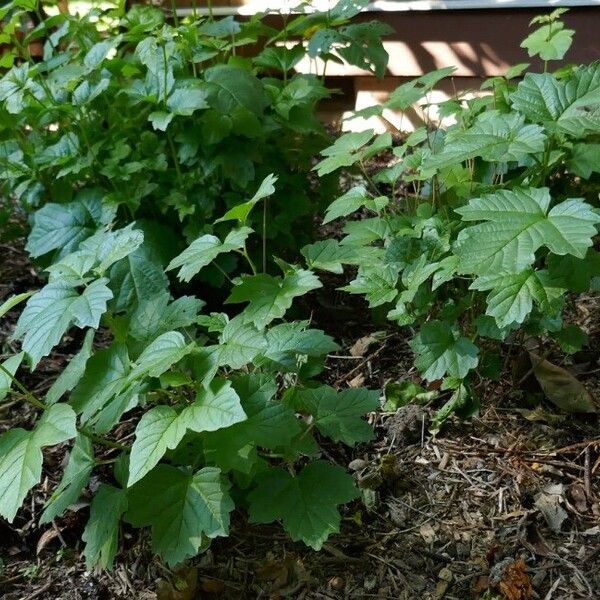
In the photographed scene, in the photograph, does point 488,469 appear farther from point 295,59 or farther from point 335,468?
point 295,59

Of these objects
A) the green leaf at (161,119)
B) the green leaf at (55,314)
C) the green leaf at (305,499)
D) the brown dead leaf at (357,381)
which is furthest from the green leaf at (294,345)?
the green leaf at (161,119)

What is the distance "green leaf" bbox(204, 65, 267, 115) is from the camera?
87.3 inches

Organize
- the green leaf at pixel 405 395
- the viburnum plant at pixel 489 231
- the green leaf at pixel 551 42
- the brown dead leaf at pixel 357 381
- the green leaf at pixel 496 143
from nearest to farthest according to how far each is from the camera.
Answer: the viburnum plant at pixel 489 231, the green leaf at pixel 496 143, the green leaf at pixel 551 42, the green leaf at pixel 405 395, the brown dead leaf at pixel 357 381

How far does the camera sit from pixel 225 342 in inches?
61.7

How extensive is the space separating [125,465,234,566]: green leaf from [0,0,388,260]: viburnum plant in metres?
0.93

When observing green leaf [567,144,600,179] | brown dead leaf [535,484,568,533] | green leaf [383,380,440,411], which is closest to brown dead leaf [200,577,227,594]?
green leaf [383,380,440,411]

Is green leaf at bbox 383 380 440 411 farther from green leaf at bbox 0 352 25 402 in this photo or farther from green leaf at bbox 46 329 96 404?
green leaf at bbox 0 352 25 402

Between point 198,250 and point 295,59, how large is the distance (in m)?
1.04

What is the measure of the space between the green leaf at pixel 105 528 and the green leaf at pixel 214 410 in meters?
0.32

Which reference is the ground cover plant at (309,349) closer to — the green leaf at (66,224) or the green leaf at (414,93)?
the green leaf at (414,93)

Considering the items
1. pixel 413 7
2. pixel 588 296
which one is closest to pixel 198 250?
pixel 588 296

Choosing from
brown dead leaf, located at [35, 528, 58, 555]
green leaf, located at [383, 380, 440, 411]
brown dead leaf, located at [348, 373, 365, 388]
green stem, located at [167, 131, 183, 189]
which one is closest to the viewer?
brown dead leaf, located at [35, 528, 58, 555]

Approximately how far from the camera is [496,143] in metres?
1.62

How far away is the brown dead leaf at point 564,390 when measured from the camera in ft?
6.36
